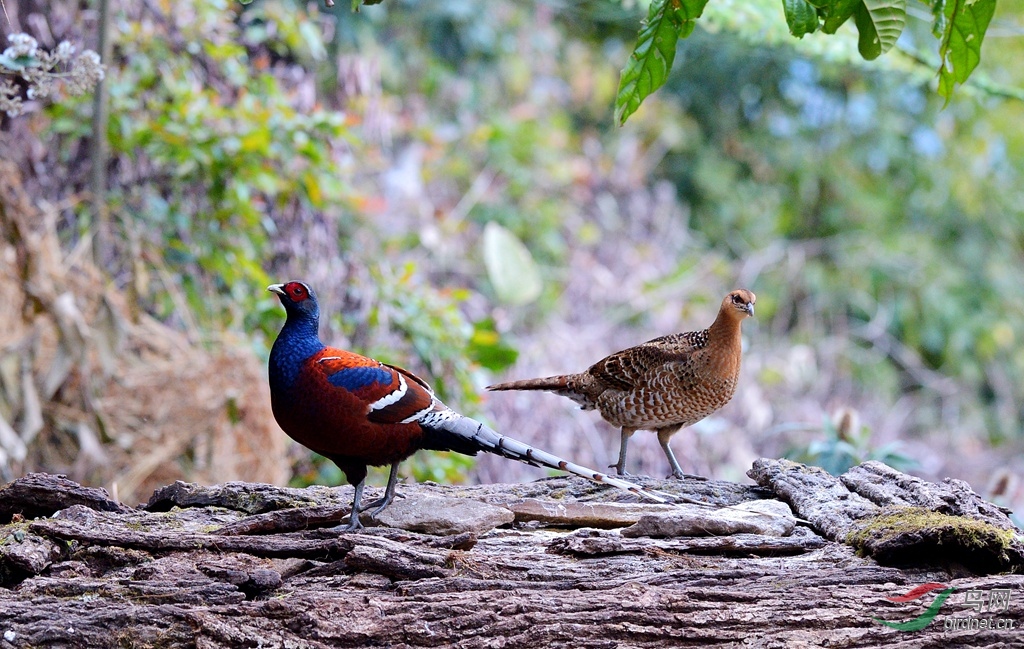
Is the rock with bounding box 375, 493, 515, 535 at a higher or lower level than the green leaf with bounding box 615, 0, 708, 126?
lower

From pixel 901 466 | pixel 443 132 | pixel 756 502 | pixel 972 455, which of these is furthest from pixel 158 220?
pixel 972 455

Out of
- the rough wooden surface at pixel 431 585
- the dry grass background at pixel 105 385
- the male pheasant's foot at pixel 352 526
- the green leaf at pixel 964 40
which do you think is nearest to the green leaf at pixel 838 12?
the green leaf at pixel 964 40

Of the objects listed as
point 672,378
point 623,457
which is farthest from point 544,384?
point 672,378

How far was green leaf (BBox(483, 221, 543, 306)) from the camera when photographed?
722 centimetres

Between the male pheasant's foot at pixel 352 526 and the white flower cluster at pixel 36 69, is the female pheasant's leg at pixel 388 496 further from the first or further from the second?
the white flower cluster at pixel 36 69

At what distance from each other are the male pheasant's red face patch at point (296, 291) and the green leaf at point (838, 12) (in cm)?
183

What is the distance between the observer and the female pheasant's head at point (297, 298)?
11.3 ft

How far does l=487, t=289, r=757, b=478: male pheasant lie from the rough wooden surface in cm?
64

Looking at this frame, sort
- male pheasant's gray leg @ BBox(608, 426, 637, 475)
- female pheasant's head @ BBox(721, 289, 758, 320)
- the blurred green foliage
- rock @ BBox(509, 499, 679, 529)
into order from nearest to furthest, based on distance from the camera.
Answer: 1. rock @ BBox(509, 499, 679, 529)
2. female pheasant's head @ BBox(721, 289, 758, 320)
3. male pheasant's gray leg @ BBox(608, 426, 637, 475)
4. the blurred green foliage

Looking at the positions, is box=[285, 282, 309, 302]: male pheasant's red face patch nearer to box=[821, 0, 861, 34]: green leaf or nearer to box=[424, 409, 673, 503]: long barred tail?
box=[424, 409, 673, 503]: long barred tail

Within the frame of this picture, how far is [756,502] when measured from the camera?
3.85 m

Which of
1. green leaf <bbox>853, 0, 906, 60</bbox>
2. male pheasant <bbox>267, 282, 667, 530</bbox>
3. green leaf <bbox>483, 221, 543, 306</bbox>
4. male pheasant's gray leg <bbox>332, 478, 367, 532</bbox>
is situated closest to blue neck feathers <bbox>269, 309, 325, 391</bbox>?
male pheasant <bbox>267, 282, 667, 530</bbox>

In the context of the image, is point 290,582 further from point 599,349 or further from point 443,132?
point 443,132

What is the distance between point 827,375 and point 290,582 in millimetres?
7599
